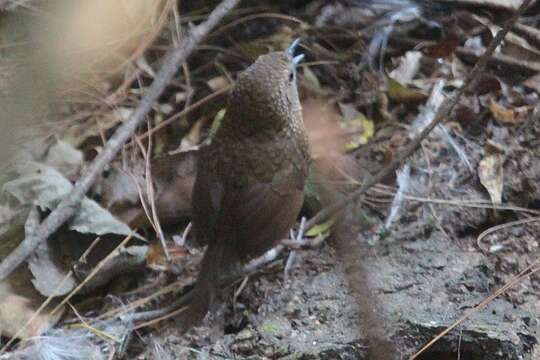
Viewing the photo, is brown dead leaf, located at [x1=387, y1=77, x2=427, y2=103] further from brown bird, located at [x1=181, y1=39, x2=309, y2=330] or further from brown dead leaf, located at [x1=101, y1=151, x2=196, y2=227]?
brown dead leaf, located at [x1=101, y1=151, x2=196, y2=227]

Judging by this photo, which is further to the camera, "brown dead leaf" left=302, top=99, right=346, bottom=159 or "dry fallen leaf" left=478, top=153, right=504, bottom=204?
"brown dead leaf" left=302, top=99, right=346, bottom=159

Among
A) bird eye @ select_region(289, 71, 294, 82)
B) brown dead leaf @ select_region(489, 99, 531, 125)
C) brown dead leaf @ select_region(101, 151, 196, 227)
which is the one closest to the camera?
bird eye @ select_region(289, 71, 294, 82)

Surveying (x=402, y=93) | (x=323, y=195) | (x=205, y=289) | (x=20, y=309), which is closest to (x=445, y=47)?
(x=402, y=93)

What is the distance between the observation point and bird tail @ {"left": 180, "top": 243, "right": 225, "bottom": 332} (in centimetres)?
279

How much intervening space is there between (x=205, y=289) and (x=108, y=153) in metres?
0.80

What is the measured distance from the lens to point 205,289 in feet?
9.23

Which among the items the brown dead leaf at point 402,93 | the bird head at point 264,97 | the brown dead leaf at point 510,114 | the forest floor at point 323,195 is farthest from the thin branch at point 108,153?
the brown dead leaf at point 510,114

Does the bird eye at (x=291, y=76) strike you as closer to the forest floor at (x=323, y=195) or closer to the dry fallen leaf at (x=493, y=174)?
the forest floor at (x=323, y=195)

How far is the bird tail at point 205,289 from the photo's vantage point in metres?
2.79

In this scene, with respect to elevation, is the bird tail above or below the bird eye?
below

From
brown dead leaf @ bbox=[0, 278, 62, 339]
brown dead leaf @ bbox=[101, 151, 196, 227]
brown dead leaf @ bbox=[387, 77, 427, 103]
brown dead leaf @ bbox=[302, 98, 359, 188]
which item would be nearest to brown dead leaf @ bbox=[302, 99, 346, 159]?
brown dead leaf @ bbox=[302, 98, 359, 188]

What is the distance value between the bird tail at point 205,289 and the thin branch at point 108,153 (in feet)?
1.98

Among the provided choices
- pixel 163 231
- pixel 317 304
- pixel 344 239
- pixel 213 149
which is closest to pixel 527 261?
pixel 317 304

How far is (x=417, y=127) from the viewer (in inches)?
141
